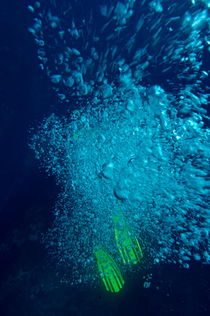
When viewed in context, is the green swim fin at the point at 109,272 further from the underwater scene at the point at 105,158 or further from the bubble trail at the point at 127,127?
the bubble trail at the point at 127,127

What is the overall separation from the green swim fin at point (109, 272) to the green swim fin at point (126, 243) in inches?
15.4

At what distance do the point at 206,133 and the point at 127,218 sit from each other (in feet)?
10.9

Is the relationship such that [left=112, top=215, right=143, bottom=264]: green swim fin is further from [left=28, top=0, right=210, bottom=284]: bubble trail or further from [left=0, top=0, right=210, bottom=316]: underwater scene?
[left=28, top=0, right=210, bottom=284]: bubble trail

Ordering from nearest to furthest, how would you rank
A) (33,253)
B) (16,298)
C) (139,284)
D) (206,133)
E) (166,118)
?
(206,133) → (166,118) → (16,298) → (33,253) → (139,284)

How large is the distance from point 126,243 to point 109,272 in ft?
3.21

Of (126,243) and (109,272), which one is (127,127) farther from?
(109,272)

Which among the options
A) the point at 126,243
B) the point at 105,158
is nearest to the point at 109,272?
the point at 126,243

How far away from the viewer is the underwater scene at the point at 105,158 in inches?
161

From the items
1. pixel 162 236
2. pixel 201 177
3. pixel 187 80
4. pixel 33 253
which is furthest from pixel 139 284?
pixel 187 80

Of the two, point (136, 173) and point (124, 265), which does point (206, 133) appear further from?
point (124, 265)

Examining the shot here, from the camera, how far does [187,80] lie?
4238 millimetres

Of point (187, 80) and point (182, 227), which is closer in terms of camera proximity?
point (187, 80)

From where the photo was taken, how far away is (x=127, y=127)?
Result: 5.39 metres

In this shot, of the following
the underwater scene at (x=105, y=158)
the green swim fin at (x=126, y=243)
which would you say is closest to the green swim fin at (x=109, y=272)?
the underwater scene at (x=105, y=158)
